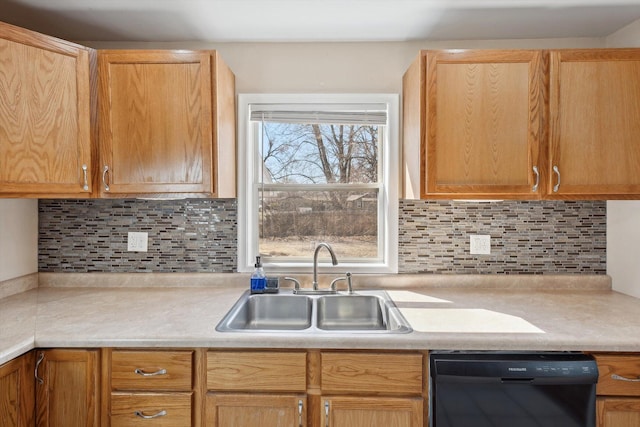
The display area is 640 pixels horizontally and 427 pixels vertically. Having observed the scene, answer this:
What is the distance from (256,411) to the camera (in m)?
1.46

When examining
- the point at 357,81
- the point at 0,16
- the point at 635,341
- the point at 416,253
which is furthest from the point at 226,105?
the point at 635,341

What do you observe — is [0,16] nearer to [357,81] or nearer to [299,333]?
[357,81]

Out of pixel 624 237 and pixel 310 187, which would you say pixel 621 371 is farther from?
pixel 310 187

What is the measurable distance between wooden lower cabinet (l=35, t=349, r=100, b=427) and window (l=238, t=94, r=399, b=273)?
0.92 m

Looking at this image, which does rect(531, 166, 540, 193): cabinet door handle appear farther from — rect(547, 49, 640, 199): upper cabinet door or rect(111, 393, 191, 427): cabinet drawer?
rect(111, 393, 191, 427): cabinet drawer

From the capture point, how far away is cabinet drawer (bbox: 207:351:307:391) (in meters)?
1.46

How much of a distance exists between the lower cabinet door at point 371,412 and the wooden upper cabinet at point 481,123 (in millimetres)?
900

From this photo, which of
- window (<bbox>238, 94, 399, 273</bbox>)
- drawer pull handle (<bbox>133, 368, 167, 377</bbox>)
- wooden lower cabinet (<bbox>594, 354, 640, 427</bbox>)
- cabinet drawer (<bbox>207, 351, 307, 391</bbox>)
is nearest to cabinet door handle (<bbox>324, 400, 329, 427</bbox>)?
cabinet drawer (<bbox>207, 351, 307, 391</bbox>)

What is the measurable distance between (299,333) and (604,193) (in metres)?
1.50

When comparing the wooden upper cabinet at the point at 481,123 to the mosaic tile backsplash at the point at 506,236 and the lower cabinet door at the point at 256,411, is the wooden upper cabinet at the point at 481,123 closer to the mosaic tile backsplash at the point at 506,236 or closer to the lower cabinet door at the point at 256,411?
the mosaic tile backsplash at the point at 506,236

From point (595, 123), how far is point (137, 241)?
93.5 inches

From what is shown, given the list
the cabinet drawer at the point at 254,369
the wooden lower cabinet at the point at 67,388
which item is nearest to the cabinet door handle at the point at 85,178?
the wooden lower cabinet at the point at 67,388

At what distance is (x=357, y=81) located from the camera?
7.23 ft

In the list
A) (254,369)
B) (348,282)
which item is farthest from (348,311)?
(254,369)
